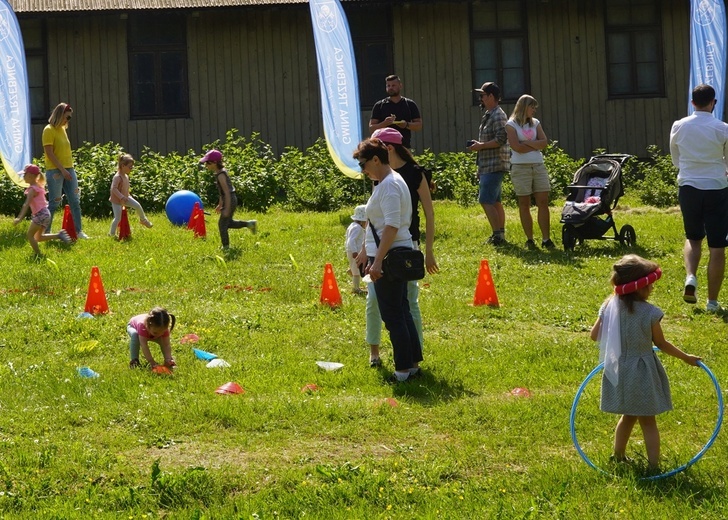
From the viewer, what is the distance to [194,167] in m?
18.9

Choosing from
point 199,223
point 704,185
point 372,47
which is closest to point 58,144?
point 199,223

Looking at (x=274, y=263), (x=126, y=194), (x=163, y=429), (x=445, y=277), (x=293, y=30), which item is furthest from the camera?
(x=293, y=30)

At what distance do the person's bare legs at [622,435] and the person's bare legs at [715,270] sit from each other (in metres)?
4.37

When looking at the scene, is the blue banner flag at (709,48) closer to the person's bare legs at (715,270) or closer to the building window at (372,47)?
the person's bare legs at (715,270)

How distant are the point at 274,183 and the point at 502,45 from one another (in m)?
6.62

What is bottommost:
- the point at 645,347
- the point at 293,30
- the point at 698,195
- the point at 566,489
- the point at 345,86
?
the point at 566,489

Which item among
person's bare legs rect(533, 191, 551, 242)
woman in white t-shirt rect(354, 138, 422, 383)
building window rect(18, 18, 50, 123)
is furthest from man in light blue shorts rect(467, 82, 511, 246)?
building window rect(18, 18, 50, 123)

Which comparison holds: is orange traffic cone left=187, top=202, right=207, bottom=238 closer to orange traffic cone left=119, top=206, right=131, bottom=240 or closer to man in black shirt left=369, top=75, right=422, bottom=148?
orange traffic cone left=119, top=206, right=131, bottom=240

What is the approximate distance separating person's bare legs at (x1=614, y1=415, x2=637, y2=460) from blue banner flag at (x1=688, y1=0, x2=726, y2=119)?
34.6 feet

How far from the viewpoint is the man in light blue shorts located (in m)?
Result: 14.4

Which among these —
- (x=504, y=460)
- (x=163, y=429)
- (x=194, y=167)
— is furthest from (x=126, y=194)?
(x=504, y=460)

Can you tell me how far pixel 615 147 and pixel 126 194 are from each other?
1091 cm

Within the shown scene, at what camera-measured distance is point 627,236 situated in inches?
566

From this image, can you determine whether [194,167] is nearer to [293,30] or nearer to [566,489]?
[293,30]
